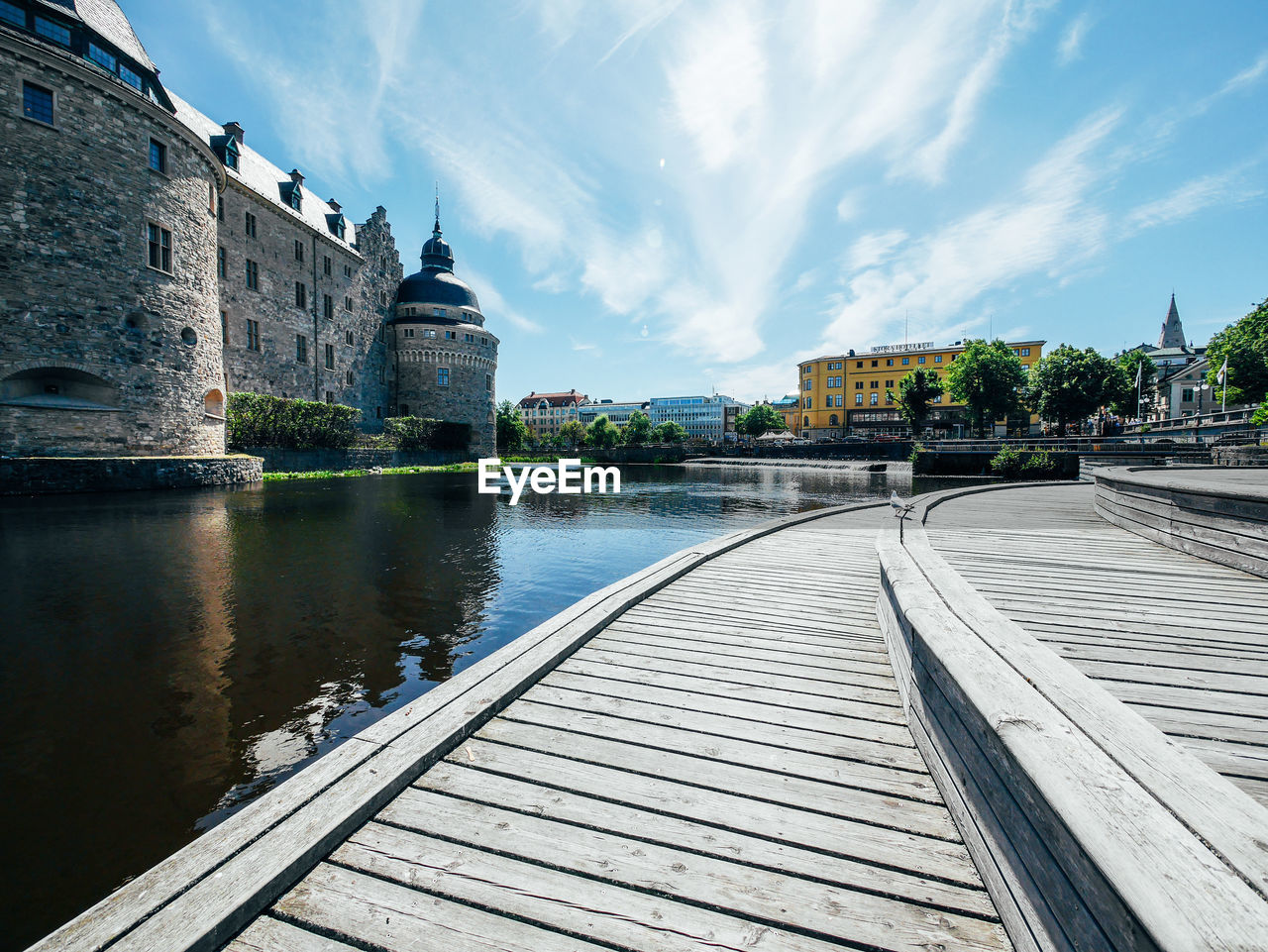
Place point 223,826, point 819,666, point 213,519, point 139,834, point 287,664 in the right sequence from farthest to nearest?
point 213,519
point 287,664
point 819,666
point 139,834
point 223,826

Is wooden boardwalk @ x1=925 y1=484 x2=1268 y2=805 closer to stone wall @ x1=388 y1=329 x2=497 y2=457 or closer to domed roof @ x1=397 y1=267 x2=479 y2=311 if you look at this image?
stone wall @ x1=388 y1=329 x2=497 y2=457

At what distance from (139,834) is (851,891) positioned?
3805 millimetres

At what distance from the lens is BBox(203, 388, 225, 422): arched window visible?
997 inches

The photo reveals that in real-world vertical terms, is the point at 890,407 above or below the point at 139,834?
above

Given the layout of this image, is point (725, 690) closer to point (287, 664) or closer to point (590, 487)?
point (287, 664)

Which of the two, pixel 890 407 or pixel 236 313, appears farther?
pixel 890 407

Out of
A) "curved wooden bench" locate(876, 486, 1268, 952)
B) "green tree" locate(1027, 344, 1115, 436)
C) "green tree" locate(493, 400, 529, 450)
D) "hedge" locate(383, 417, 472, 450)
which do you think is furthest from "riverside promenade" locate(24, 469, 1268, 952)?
"green tree" locate(493, 400, 529, 450)

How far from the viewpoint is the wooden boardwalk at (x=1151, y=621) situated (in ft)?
8.05

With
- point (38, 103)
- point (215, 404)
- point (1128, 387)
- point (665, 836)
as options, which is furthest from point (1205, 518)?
point (1128, 387)

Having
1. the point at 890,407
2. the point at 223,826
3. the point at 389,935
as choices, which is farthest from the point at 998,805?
the point at 890,407

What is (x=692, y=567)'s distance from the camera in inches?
261

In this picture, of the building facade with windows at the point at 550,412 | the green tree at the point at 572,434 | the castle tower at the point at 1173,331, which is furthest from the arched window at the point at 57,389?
the castle tower at the point at 1173,331

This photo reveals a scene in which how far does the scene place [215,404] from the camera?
25.9 metres

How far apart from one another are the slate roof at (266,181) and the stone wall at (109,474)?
1818 cm
